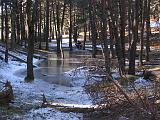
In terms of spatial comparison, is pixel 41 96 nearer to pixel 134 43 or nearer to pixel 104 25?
pixel 104 25

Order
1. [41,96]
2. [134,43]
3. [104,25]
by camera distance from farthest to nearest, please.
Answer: [134,43]
[104,25]
[41,96]

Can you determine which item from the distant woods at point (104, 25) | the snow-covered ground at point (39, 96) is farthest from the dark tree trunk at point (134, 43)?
the snow-covered ground at point (39, 96)

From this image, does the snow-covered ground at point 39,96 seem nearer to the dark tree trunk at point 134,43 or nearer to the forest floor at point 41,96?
the forest floor at point 41,96

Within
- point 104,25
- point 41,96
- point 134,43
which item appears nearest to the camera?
point 41,96

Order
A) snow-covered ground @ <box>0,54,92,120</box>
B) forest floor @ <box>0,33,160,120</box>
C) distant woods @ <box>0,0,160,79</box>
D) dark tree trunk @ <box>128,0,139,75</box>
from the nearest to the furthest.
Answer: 1. forest floor @ <box>0,33,160,120</box>
2. snow-covered ground @ <box>0,54,92,120</box>
3. distant woods @ <box>0,0,160,79</box>
4. dark tree trunk @ <box>128,0,139,75</box>

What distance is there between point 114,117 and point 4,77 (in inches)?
536

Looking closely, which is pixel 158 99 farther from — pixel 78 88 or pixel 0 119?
pixel 78 88

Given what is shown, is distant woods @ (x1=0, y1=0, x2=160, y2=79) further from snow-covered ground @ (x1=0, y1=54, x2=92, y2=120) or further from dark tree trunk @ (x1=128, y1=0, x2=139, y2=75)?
snow-covered ground @ (x1=0, y1=54, x2=92, y2=120)

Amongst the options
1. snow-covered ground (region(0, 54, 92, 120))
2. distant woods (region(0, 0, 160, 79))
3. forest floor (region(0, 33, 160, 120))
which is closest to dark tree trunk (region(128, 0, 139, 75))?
distant woods (region(0, 0, 160, 79))

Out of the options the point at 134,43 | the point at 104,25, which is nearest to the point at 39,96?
the point at 104,25

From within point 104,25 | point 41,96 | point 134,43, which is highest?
point 104,25

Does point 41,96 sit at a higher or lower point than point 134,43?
lower

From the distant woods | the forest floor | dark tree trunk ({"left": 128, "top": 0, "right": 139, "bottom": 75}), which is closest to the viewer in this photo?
the forest floor

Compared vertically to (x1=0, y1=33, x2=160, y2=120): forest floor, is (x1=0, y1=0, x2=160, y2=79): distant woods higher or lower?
higher
